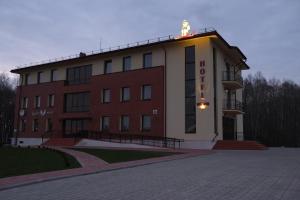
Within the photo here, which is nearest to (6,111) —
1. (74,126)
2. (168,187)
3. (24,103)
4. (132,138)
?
(24,103)

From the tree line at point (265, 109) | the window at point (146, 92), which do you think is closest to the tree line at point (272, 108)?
the tree line at point (265, 109)

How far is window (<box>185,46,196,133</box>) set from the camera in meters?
30.9

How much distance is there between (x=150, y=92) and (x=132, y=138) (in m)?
4.63

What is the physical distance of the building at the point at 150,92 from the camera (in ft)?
102

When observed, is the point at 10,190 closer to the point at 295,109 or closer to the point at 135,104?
the point at 135,104

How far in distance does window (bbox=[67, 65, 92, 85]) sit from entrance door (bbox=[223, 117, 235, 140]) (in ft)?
50.2

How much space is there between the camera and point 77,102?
1580 inches

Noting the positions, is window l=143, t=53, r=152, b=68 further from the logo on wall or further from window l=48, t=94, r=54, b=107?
window l=48, t=94, r=54, b=107

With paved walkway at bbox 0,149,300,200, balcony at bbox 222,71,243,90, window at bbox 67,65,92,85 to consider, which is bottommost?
paved walkway at bbox 0,149,300,200

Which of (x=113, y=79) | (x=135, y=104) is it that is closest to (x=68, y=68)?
(x=113, y=79)

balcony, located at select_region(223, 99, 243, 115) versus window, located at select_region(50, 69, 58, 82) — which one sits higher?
window, located at select_region(50, 69, 58, 82)

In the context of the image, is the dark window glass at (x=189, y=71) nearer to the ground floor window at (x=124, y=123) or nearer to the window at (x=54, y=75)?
the ground floor window at (x=124, y=123)

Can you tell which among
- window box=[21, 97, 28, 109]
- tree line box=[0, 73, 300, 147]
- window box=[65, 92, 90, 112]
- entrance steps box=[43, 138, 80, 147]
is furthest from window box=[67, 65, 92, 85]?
tree line box=[0, 73, 300, 147]

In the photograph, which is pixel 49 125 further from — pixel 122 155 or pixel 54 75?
pixel 122 155
